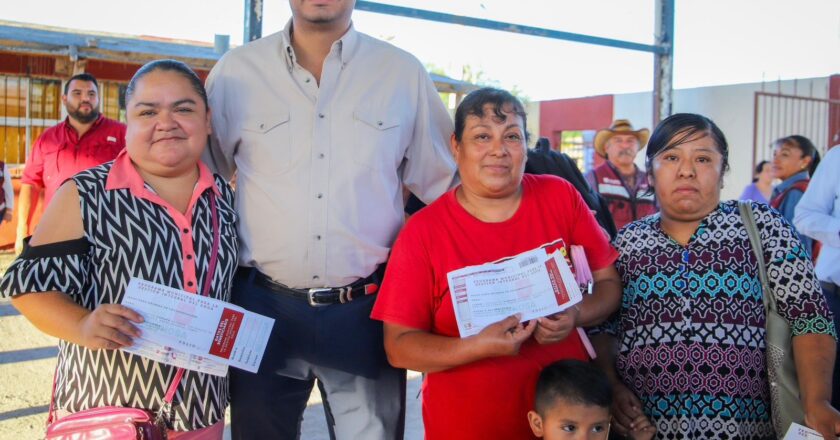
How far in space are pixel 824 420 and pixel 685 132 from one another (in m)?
1.03

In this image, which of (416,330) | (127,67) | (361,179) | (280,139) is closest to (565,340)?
(416,330)

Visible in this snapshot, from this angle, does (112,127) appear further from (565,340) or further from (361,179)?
(565,340)

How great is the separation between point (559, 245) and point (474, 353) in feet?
1.61

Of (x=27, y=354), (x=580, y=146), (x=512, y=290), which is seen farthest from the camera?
(x=580, y=146)

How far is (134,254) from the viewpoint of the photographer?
2158 mm

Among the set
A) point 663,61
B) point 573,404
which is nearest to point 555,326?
point 573,404

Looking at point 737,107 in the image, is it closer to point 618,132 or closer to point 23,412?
point 618,132

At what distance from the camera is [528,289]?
2.21m

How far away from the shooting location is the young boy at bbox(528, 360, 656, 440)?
2248mm

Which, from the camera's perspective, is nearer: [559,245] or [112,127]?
[559,245]

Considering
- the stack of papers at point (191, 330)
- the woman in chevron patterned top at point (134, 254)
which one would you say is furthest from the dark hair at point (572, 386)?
the woman in chevron patterned top at point (134, 254)

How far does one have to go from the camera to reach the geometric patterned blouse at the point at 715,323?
2297 millimetres

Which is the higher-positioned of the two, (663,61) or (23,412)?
(663,61)

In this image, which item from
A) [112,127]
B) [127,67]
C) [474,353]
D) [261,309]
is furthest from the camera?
[127,67]
